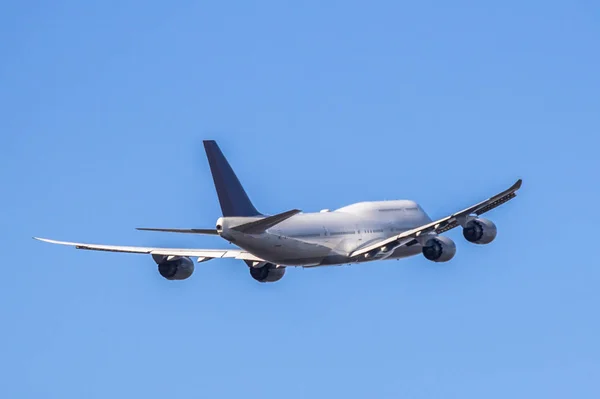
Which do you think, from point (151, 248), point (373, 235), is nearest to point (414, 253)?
point (373, 235)

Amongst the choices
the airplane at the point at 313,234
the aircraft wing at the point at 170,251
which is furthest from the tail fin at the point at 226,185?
the aircraft wing at the point at 170,251

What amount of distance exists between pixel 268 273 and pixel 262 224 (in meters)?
11.1

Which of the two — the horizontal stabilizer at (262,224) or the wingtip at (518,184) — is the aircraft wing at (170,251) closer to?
the horizontal stabilizer at (262,224)

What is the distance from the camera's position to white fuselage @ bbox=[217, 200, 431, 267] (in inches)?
4273

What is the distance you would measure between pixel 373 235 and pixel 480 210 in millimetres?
9680

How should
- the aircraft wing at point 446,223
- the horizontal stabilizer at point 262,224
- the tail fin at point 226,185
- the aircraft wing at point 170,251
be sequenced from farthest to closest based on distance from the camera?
the aircraft wing at point 170,251 < the tail fin at point 226,185 < the aircraft wing at point 446,223 < the horizontal stabilizer at point 262,224

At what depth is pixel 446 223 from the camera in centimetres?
10819

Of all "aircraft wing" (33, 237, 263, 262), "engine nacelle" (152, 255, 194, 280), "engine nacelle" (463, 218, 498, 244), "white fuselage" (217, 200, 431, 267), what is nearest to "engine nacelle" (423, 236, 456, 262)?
"engine nacelle" (463, 218, 498, 244)

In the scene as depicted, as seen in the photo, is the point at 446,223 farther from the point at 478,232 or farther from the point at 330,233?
the point at 330,233

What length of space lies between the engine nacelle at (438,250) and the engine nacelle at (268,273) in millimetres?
10468

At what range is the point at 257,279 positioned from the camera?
381 feet

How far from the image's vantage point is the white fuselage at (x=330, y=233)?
356 ft

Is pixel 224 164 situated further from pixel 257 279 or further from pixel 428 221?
pixel 428 221

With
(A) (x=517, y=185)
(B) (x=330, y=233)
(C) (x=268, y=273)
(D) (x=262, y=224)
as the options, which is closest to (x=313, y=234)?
(B) (x=330, y=233)
